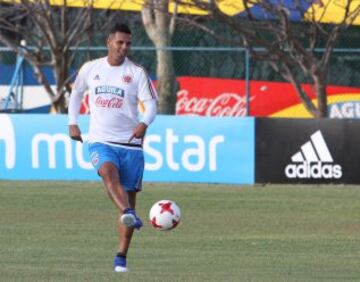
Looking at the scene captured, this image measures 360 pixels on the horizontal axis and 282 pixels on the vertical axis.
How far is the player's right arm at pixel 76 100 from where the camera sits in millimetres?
11734

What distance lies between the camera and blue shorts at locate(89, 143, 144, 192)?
456 inches

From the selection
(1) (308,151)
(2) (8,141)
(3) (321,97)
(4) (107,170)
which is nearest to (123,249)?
(4) (107,170)

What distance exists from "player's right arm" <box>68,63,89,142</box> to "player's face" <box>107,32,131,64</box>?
29 cm

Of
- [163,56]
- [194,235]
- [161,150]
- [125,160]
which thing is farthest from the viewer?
[163,56]

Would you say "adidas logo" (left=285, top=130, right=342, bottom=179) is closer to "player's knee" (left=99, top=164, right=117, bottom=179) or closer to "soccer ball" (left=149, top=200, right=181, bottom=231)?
"soccer ball" (left=149, top=200, right=181, bottom=231)

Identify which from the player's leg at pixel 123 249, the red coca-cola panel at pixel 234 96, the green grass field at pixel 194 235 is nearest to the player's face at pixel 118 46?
the player's leg at pixel 123 249

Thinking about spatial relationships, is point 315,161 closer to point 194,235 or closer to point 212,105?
point 194,235

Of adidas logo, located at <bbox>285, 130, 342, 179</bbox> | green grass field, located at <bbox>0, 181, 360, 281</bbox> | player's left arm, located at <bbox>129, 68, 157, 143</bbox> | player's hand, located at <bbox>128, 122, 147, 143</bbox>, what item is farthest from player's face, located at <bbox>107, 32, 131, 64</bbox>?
adidas logo, located at <bbox>285, 130, 342, 179</bbox>

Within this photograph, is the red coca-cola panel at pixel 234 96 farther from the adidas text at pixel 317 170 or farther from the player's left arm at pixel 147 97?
the player's left arm at pixel 147 97

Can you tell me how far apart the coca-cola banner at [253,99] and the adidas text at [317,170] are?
7034 millimetres

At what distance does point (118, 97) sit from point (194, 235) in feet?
12.8

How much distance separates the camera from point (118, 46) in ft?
37.7

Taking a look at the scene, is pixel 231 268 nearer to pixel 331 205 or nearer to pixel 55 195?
pixel 331 205

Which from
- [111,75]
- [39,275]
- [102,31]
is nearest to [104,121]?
[111,75]
